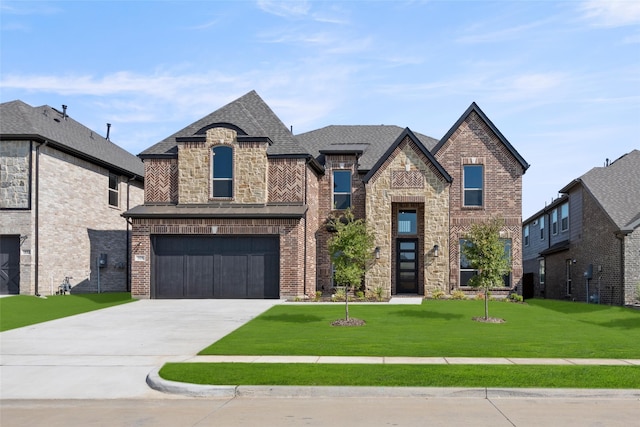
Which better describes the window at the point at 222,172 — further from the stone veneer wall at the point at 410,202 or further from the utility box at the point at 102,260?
the utility box at the point at 102,260

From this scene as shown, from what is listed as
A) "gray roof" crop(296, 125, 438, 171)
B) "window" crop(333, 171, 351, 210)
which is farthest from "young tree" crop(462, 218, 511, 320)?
"window" crop(333, 171, 351, 210)

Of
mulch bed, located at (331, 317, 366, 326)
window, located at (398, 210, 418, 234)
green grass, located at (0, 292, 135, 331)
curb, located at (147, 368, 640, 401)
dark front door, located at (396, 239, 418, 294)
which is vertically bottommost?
green grass, located at (0, 292, 135, 331)

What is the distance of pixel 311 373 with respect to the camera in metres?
12.4

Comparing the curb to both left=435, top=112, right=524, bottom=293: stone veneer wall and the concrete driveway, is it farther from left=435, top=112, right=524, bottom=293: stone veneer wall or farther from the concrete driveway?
left=435, top=112, right=524, bottom=293: stone veneer wall

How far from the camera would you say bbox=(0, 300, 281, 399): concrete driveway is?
487 inches

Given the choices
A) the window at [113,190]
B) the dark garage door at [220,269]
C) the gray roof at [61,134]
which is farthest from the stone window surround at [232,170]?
the window at [113,190]

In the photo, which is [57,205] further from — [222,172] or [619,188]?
[619,188]

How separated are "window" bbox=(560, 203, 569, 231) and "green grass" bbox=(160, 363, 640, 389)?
25572mm

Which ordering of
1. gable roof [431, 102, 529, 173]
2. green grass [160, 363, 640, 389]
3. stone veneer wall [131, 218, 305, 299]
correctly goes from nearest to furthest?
green grass [160, 363, 640, 389]
stone veneer wall [131, 218, 305, 299]
gable roof [431, 102, 529, 173]

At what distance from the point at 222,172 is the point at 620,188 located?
61.1 feet

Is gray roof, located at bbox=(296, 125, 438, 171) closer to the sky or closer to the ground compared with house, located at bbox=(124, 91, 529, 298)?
closer to the sky

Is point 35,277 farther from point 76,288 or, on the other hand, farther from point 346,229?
point 346,229

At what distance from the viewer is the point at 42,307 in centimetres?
2605

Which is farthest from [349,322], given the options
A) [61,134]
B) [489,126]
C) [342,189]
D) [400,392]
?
[61,134]
